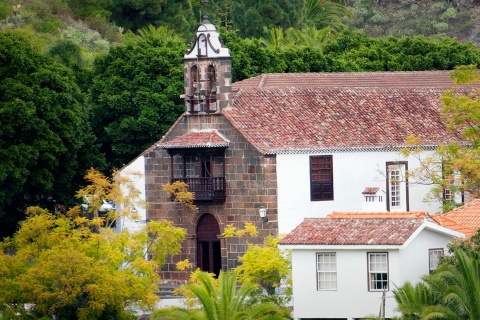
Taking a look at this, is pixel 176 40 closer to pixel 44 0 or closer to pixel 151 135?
pixel 151 135

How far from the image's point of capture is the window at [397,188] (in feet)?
266

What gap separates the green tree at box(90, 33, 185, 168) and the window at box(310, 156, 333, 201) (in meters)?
14.0

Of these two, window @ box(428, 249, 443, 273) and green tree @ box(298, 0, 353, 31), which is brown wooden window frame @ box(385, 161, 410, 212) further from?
green tree @ box(298, 0, 353, 31)

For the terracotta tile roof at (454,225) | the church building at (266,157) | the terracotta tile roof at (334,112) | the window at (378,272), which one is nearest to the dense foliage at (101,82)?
the church building at (266,157)

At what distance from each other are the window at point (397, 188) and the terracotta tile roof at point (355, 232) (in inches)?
494

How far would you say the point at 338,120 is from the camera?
8169cm

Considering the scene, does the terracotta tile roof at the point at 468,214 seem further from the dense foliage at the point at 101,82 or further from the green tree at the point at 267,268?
the dense foliage at the point at 101,82

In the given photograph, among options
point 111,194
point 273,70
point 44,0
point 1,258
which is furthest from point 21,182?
point 44,0


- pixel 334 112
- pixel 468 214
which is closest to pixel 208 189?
pixel 334 112

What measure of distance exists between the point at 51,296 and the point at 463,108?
20.5 m

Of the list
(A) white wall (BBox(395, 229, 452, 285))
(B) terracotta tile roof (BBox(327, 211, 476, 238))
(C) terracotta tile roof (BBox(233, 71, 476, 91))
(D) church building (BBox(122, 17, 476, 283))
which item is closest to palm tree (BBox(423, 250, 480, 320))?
(A) white wall (BBox(395, 229, 452, 285))

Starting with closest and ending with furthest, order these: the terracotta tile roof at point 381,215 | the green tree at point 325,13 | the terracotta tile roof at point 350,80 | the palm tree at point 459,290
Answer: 1. the palm tree at point 459,290
2. the terracotta tile roof at point 381,215
3. the terracotta tile roof at point 350,80
4. the green tree at point 325,13

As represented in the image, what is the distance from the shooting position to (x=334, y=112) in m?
82.2

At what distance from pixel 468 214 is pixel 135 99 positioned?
81.8 ft
